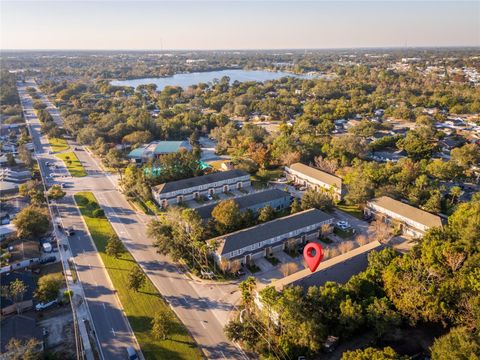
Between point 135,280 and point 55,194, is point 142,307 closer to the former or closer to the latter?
point 135,280

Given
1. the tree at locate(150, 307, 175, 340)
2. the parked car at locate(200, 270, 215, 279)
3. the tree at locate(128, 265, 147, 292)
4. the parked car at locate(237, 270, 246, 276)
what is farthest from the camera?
the parked car at locate(237, 270, 246, 276)

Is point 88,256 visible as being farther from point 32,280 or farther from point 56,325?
point 56,325

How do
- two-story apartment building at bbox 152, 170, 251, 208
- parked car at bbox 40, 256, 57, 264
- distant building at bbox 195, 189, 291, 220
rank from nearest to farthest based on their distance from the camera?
parked car at bbox 40, 256, 57, 264
distant building at bbox 195, 189, 291, 220
two-story apartment building at bbox 152, 170, 251, 208

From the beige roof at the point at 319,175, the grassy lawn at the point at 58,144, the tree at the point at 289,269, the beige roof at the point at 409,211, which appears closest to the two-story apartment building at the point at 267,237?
the tree at the point at 289,269

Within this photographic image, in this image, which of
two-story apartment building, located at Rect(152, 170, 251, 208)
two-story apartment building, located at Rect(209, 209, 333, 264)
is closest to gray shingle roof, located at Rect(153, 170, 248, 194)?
two-story apartment building, located at Rect(152, 170, 251, 208)

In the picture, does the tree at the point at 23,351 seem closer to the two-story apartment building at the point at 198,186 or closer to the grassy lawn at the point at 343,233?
the two-story apartment building at the point at 198,186

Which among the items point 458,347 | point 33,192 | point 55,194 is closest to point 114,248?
point 55,194

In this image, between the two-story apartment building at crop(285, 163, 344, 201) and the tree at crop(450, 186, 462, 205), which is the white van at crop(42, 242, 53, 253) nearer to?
the two-story apartment building at crop(285, 163, 344, 201)
